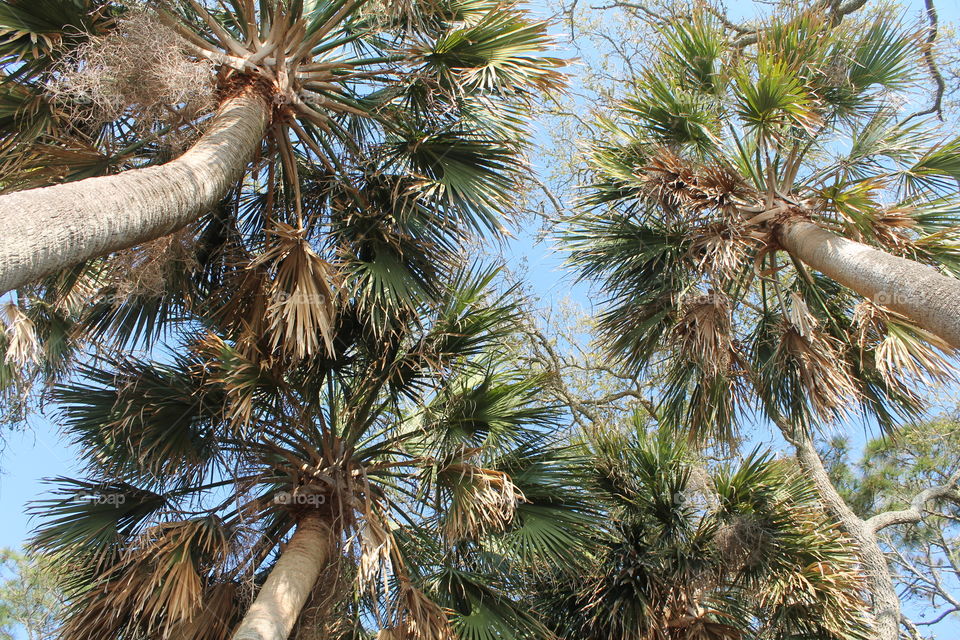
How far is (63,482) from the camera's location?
19.3ft

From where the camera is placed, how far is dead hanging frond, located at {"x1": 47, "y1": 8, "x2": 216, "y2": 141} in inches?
197

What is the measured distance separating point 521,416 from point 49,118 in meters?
4.29

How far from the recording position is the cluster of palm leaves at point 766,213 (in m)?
6.02

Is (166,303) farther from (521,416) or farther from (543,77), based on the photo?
(543,77)

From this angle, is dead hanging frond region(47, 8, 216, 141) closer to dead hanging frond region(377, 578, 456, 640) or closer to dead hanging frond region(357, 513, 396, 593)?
dead hanging frond region(357, 513, 396, 593)

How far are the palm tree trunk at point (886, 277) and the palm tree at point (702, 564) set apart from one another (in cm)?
194

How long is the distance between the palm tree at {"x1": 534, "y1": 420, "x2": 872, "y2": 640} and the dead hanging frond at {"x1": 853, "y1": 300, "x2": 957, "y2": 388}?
1.39 meters

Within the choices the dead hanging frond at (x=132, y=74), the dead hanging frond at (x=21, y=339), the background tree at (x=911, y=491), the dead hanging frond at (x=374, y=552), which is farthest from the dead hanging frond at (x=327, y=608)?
the background tree at (x=911, y=491)

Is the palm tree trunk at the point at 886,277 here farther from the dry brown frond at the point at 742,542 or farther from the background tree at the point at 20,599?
the background tree at the point at 20,599

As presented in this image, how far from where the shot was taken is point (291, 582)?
519 cm

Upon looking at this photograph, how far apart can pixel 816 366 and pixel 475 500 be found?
312cm

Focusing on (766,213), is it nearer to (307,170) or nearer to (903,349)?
(903,349)

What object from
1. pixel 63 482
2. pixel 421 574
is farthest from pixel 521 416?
pixel 63 482

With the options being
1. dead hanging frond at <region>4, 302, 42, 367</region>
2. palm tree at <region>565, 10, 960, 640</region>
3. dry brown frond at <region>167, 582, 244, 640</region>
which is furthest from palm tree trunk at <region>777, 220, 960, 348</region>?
dead hanging frond at <region>4, 302, 42, 367</region>
